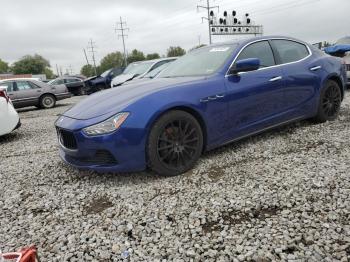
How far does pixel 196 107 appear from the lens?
11.6 feet

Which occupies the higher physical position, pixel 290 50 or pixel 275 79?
pixel 290 50

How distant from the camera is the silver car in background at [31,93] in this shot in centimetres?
1244

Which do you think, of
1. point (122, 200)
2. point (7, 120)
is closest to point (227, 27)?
point (7, 120)

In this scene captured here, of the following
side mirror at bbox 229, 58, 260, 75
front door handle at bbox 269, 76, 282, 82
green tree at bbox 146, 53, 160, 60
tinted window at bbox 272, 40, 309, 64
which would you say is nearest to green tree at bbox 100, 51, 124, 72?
green tree at bbox 146, 53, 160, 60

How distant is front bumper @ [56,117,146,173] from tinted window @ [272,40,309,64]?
2.56 metres

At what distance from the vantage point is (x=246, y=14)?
4316 centimetres

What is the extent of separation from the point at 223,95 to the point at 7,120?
4.62 m

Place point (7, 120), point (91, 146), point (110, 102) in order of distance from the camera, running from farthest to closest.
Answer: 1. point (7, 120)
2. point (110, 102)
3. point (91, 146)

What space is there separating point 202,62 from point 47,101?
420 inches

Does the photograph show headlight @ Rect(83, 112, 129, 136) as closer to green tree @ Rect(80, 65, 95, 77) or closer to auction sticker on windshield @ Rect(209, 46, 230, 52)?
auction sticker on windshield @ Rect(209, 46, 230, 52)

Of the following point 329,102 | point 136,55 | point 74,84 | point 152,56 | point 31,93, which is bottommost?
point 329,102

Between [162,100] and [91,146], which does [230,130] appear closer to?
[162,100]

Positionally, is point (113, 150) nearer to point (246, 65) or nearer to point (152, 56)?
point (246, 65)

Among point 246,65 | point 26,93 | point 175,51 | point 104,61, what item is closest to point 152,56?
point 175,51
